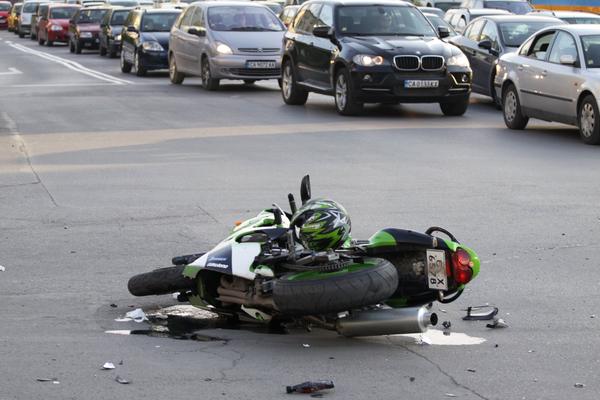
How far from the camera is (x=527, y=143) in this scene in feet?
62.6

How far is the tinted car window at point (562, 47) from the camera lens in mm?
19844

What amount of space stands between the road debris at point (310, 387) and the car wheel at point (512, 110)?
47.6 ft

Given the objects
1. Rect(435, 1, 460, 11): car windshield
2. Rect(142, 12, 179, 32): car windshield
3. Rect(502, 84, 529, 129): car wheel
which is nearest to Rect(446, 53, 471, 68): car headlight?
Rect(502, 84, 529, 129): car wheel

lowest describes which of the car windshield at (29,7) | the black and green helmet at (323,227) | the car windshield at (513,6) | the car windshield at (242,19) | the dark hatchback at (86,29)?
the car windshield at (29,7)

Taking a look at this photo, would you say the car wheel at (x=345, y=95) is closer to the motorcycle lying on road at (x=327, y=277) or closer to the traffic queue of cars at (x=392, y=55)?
the traffic queue of cars at (x=392, y=55)

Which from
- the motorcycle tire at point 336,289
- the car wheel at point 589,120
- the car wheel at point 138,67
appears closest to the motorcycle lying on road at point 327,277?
the motorcycle tire at point 336,289

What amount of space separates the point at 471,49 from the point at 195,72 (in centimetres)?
656

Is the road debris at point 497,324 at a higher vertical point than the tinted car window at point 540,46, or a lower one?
higher

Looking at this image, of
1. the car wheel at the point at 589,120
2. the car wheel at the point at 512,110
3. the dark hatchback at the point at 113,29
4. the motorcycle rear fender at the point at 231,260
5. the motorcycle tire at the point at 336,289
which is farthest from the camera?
the dark hatchback at the point at 113,29

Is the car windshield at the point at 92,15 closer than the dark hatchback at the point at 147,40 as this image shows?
No

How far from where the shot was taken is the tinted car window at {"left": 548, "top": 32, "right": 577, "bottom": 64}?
19.8 metres

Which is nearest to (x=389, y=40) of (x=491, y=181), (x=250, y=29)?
(x=250, y=29)

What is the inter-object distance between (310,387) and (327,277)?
1.01 meters

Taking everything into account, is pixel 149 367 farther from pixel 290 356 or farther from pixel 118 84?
pixel 118 84
